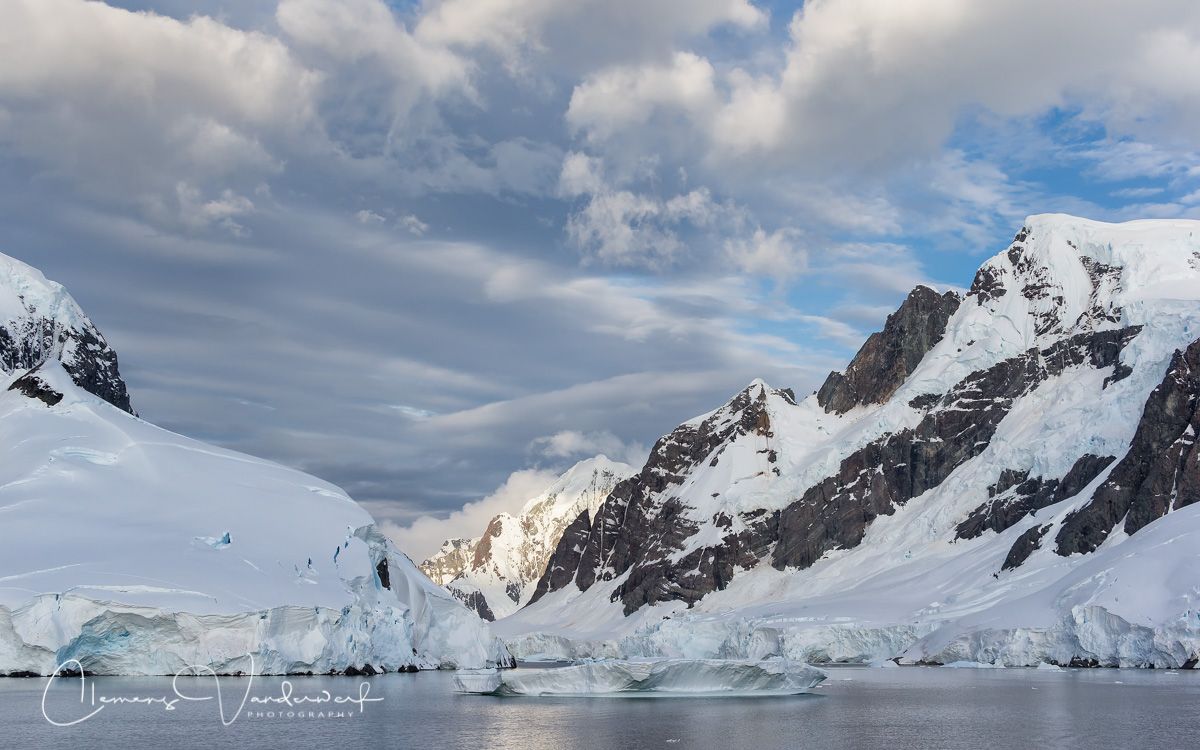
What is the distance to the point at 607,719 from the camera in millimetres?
61406

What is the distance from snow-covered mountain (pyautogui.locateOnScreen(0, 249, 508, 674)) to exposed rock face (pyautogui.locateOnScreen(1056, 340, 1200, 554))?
346 ft

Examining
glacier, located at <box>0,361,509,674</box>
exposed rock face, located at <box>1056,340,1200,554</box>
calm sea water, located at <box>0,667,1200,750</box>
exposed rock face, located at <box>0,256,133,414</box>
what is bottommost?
calm sea water, located at <box>0,667,1200,750</box>

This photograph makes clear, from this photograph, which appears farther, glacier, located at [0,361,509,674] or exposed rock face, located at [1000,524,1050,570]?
exposed rock face, located at [1000,524,1050,570]

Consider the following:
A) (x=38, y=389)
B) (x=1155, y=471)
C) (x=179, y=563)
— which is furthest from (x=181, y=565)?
(x=1155, y=471)

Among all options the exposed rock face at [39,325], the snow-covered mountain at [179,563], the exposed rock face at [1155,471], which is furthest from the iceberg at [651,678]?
the exposed rock face at [39,325]

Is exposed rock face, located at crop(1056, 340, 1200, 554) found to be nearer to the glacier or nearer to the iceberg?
the glacier

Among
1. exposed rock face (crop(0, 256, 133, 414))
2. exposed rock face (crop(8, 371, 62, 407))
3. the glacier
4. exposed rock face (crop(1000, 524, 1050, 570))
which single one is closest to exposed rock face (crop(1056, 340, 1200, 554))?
exposed rock face (crop(1000, 524, 1050, 570))

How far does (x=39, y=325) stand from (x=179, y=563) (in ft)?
409

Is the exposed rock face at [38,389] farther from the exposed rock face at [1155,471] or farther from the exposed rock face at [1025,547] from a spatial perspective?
the exposed rock face at [1155,471]

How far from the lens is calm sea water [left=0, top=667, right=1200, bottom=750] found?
164 feet

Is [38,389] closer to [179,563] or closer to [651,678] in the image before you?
[179,563]

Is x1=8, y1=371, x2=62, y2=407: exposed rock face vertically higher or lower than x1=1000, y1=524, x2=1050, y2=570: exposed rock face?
higher

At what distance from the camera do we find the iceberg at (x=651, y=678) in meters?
75.8

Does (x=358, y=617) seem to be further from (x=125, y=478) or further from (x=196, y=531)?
(x=125, y=478)
